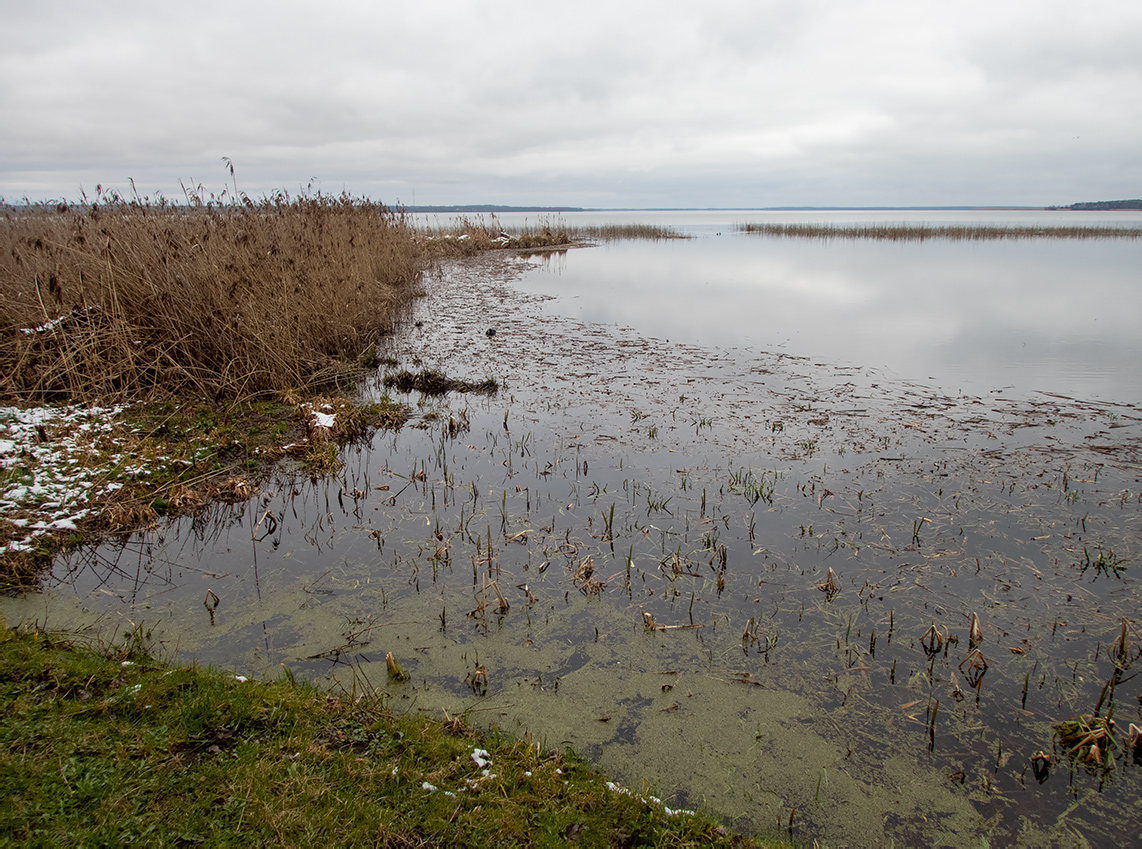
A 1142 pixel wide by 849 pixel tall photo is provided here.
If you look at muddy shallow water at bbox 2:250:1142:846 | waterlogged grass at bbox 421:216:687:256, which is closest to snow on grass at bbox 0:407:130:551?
muddy shallow water at bbox 2:250:1142:846

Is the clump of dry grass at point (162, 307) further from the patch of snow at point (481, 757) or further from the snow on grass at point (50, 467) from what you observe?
the patch of snow at point (481, 757)

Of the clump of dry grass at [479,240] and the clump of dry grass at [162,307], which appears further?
the clump of dry grass at [479,240]

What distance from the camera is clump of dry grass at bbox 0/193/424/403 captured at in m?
6.22

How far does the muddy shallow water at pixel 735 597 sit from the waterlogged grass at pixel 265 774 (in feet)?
1.10

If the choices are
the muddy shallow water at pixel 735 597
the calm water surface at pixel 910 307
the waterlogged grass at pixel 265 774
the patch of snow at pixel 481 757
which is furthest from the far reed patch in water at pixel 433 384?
the patch of snow at pixel 481 757

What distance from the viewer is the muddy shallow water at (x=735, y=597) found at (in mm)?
2693

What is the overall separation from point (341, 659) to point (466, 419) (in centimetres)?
420

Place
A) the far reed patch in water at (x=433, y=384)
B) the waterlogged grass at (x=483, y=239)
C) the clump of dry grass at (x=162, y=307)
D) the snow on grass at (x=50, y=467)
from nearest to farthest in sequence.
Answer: the snow on grass at (x=50, y=467) < the clump of dry grass at (x=162, y=307) < the far reed patch in water at (x=433, y=384) < the waterlogged grass at (x=483, y=239)

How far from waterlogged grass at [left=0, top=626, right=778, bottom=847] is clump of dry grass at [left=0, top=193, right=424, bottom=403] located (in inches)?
178

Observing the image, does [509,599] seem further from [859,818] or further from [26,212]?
[26,212]

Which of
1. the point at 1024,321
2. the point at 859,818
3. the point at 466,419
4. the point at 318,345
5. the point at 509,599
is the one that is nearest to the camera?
the point at 859,818

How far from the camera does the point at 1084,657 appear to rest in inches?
130

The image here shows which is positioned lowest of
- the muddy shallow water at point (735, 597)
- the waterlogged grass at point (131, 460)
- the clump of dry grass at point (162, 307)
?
the muddy shallow water at point (735, 597)

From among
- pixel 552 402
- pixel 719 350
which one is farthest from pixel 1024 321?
pixel 552 402
